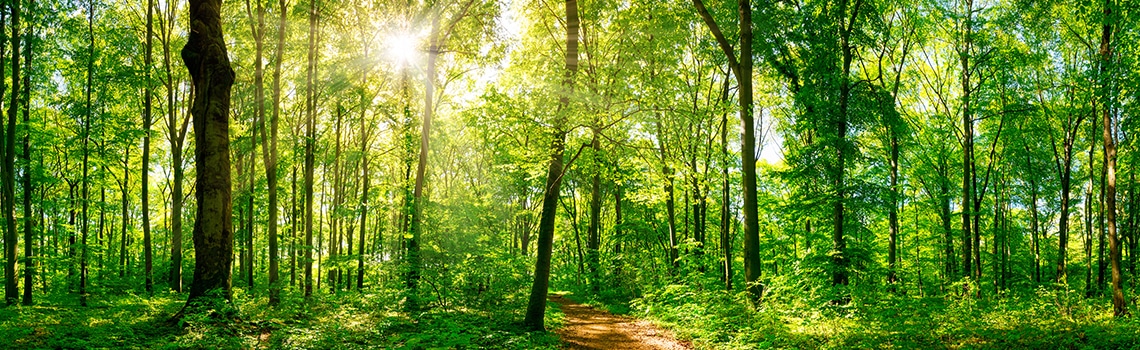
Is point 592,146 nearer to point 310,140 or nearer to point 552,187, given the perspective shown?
point 552,187

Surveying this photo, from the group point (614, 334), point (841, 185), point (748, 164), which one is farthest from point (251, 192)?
point (841, 185)

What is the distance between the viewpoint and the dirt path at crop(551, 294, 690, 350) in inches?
379

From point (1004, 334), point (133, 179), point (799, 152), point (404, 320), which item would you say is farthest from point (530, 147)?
point (133, 179)

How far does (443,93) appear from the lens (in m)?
19.6

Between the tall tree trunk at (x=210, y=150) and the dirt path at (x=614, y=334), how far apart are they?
6.01 m

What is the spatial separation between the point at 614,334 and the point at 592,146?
13.8 ft

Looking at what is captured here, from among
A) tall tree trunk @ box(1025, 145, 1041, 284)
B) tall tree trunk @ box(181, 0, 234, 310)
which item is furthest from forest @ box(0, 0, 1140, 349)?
tall tree trunk @ box(1025, 145, 1041, 284)

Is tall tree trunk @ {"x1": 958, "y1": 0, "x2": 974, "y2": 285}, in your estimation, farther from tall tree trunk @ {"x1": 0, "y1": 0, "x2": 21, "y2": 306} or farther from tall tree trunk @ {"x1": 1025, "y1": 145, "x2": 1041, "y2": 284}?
tall tree trunk @ {"x1": 0, "y1": 0, "x2": 21, "y2": 306}

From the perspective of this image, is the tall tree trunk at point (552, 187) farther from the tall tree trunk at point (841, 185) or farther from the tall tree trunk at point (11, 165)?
the tall tree trunk at point (11, 165)

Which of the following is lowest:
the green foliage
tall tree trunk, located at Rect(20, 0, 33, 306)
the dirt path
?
the dirt path

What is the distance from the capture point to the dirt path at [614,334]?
962 cm

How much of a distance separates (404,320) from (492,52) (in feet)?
28.6

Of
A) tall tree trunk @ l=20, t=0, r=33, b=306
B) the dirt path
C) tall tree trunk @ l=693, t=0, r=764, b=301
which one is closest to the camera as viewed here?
the dirt path

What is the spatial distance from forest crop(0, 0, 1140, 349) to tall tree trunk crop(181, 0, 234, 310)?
34 mm
